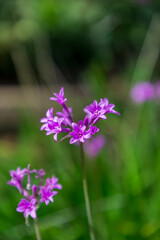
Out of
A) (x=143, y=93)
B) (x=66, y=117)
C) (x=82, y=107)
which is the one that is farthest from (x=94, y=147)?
(x=66, y=117)

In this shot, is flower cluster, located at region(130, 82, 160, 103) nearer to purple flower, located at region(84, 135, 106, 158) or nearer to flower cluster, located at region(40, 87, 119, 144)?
purple flower, located at region(84, 135, 106, 158)

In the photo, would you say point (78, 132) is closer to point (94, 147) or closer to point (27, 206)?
point (27, 206)

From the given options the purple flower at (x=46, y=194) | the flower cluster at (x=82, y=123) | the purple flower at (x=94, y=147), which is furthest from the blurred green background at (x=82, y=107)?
the flower cluster at (x=82, y=123)

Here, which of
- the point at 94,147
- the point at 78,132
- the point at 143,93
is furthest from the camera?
the point at 143,93

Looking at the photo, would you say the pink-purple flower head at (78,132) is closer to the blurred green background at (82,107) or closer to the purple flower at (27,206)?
the purple flower at (27,206)

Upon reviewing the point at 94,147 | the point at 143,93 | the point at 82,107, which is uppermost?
the point at 82,107

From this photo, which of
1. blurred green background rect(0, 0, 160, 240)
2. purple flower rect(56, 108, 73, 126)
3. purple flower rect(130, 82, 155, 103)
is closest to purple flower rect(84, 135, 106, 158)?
blurred green background rect(0, 0, 160, 240)

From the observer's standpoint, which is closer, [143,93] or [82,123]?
[82,123]

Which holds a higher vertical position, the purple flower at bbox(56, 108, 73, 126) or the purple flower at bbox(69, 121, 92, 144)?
the purple flower at bbox(56, 108, 73, 126)

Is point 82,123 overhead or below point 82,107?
below

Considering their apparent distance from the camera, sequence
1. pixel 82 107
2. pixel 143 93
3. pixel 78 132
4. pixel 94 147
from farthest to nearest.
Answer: pixel 82 107, pixel 143 93, pixel 94 147, pixel 78 132
